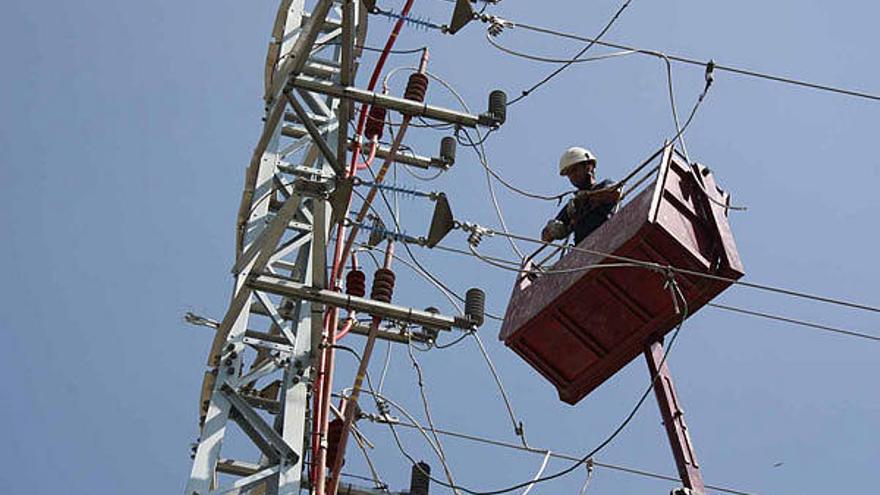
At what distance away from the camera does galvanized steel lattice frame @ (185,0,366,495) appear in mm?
7691

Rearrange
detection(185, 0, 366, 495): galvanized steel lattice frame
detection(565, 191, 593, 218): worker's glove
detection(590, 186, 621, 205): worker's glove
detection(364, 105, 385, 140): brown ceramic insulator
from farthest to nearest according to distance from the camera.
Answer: detection(364, 105, 385, 140): brown ceramic insulator < detection(565, 191, 593, 218): worker's glove < detection(590, 186, 621, 205): worker's glove < detection(185, 0, 366, 495): galvanized steel lattice frame

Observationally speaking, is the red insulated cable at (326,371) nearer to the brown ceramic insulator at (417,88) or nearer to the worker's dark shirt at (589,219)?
the brown ceramic insulator at (417,88)

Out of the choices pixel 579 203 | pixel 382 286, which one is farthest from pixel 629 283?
pixel 382 286

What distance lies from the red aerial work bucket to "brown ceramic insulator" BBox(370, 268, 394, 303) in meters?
1.08

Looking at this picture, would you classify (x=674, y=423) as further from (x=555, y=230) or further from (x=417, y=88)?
(x=417, y=88)

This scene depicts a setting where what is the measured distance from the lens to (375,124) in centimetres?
1046

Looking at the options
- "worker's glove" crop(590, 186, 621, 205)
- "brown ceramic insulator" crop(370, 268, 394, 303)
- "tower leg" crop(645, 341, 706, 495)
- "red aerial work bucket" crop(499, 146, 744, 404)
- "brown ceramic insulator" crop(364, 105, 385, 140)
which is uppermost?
"brown ceramic insulator" crop(364, 105, 385, 140)

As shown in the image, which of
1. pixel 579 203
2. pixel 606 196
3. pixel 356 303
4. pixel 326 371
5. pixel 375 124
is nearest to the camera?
pixel 356 303

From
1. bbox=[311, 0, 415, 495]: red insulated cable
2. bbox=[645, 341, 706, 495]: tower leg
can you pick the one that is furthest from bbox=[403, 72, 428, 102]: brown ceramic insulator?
bbox=[645, 341, 706, 495]: tower leg

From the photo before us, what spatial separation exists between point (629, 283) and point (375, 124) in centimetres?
260

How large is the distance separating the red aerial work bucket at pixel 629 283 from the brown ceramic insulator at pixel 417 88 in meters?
1.60

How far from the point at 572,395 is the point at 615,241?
62.6 inches

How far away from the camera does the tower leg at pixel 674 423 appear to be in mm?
8107

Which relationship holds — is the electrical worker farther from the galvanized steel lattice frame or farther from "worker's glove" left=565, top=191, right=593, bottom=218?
the galvanized steel lattice frame
